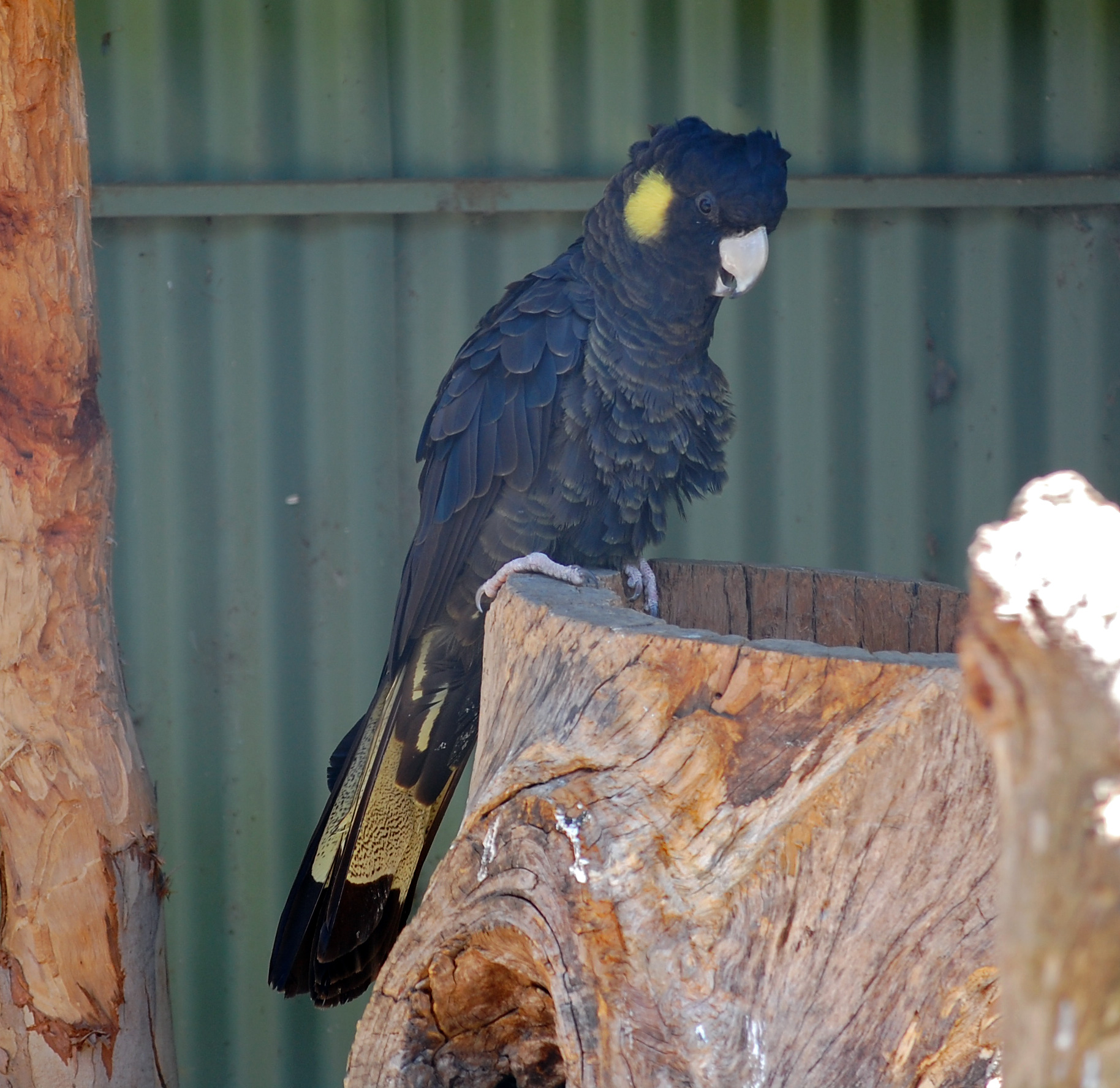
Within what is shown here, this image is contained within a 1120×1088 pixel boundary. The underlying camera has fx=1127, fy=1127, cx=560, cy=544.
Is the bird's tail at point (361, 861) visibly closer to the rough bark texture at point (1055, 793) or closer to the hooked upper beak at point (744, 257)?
the hooked upper beak at point (744, 257)

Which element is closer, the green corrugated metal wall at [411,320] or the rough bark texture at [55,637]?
the rough bark texture at [55,637]

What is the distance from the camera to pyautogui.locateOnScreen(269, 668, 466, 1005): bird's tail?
2014 mm

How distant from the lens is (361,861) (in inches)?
83.4

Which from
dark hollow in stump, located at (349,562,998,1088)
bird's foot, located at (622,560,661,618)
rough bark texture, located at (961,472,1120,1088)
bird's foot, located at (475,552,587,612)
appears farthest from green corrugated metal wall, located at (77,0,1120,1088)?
rough bark texture, located at (961,472,1120,1088)

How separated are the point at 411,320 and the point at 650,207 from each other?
1.00 metres

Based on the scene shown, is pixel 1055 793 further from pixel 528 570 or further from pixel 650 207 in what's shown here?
pixel 650 207

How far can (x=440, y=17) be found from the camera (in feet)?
10.2

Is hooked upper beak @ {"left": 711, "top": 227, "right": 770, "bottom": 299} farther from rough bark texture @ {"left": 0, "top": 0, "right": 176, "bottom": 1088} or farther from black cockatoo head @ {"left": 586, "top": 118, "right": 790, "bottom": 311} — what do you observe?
rough bark texture @ {"left": 0, "top": 0, "right": 176, "bottom": 1088}

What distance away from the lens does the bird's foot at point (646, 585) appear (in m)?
2.35

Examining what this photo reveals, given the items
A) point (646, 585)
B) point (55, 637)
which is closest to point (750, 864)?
point (55, 637)

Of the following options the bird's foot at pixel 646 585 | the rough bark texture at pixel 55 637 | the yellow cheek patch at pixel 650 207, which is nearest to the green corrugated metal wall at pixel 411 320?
the yellow cheek patch at pixel 650 207

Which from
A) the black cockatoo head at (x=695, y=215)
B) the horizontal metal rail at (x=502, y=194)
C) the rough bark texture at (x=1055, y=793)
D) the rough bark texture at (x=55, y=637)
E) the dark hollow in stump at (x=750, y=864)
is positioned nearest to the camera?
the rough bark texture at (x=1055, y=793)

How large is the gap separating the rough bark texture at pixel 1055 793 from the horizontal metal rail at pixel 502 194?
263 centimetres

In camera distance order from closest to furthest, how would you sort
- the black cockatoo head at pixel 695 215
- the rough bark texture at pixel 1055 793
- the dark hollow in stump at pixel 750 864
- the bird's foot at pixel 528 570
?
the rough bark texture at pixel 1055 793, the dark hollow in stump at pixel 750 864, the bird's foot at pixel 528 570, the black cockatoo head at pixel 695 215
